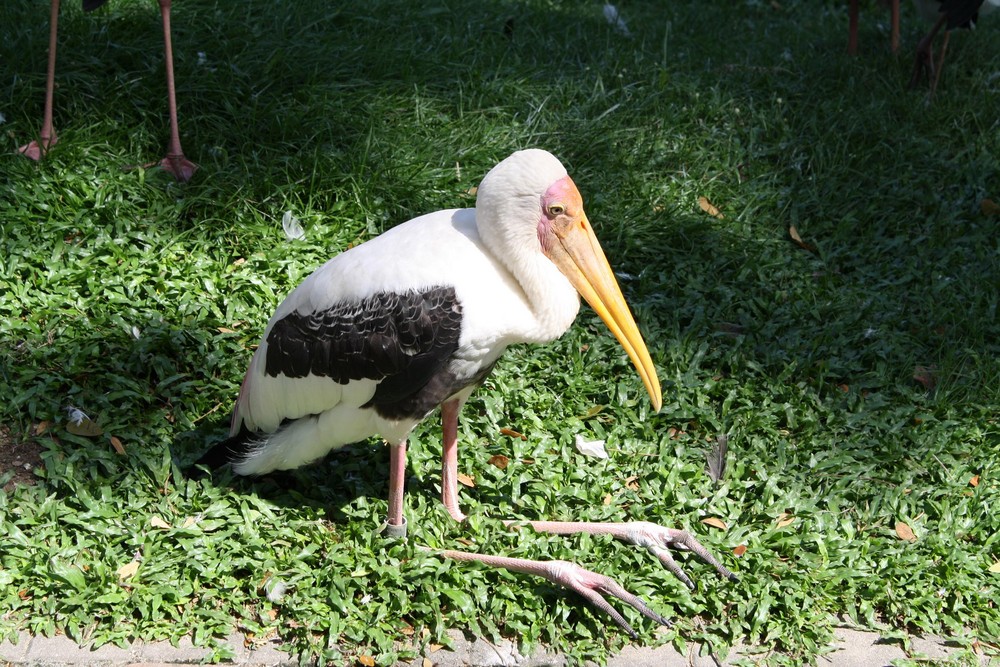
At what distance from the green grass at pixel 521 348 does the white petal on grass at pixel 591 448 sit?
1.4 inches

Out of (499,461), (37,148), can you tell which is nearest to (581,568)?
(499,461)

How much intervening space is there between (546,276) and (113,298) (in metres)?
1.82

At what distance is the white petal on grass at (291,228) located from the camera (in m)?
4.00

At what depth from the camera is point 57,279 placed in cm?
369

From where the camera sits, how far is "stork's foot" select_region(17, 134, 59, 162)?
4027mm

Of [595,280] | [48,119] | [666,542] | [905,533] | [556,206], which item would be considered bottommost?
[905,533]

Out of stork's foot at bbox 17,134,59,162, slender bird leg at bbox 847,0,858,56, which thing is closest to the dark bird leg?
stork's foot at bbox 17,134,59,162

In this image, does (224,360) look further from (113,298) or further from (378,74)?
(378,74)

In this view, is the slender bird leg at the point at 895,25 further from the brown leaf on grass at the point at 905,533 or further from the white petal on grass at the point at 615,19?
the brown leaf on grass at the point at 905,533

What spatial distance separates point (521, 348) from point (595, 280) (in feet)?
3.54

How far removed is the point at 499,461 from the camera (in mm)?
3293

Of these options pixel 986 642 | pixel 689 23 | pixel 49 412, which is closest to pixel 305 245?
pixel 49 412

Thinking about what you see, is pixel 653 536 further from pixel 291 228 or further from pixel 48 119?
pixel 48 119

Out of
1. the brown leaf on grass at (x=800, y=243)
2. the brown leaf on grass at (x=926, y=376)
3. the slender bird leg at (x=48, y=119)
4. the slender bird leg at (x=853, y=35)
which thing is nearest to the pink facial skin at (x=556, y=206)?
the brown leaf on grass at (x=926, y=376)
